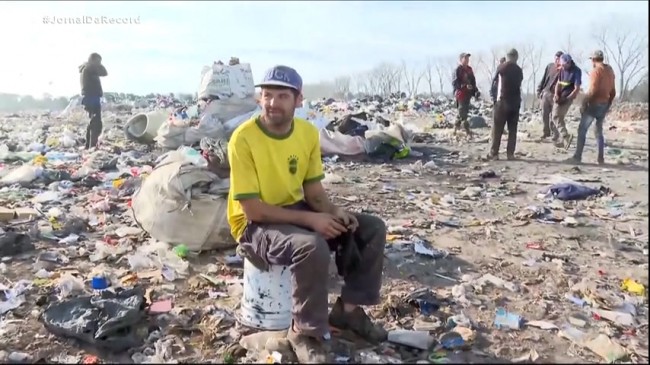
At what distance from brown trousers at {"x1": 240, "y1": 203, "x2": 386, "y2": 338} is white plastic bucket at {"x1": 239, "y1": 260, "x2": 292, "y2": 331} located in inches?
3.2

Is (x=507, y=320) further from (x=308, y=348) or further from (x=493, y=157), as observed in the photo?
(x=493, y=157)

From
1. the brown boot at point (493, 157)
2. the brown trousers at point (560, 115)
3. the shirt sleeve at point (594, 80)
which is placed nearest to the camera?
the shirt sleeve at point (594, 80)

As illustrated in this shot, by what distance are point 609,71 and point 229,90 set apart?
487 cm

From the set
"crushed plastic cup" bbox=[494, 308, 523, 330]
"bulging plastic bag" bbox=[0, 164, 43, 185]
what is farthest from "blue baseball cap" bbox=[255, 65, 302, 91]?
"bulging plastic bag" bbox=[0, 164, 43, 185]

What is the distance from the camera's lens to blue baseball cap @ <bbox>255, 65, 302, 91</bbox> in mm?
2371

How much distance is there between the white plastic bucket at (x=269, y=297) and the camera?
99.7 inches

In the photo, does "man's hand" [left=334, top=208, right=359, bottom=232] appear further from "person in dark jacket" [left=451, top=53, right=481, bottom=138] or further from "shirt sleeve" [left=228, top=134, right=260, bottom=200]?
"person in dark jacket" [left=451, top=53, right=481, bottom=138]

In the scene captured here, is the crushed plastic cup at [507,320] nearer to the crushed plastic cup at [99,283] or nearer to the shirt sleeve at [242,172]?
the shirt sleeve at [242,172]

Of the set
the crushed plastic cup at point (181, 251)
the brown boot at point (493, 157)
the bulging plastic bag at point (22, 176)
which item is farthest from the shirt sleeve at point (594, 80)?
the bulging plastic bag at point (22, 176)

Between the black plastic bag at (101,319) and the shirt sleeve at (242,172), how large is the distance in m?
0.86

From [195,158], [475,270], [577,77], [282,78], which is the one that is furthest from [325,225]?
[577,77]

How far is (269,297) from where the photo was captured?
255cm

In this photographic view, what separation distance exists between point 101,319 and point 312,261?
1.19 meters

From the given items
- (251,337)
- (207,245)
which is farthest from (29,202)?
(251,337)
